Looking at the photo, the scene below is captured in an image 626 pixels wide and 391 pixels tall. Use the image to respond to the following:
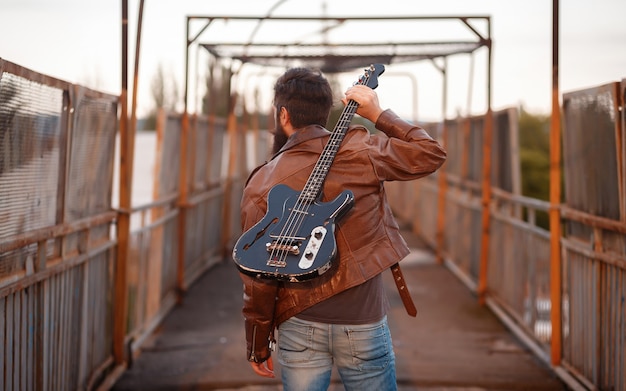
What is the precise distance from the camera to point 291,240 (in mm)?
2838

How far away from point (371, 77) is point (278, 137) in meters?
0.43

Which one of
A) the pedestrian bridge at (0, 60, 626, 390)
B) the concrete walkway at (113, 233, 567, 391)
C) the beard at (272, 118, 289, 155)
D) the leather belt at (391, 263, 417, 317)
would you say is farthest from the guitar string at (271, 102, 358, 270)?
the concrete walkway at (113, 233, 567, 391)

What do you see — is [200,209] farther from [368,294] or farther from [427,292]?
[368,294]

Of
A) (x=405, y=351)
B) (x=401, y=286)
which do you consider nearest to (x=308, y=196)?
(x=401, y=286)

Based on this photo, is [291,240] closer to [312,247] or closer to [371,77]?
[312,247]

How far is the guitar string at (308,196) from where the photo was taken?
2.84 m

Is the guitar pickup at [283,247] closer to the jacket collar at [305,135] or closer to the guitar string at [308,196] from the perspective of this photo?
the guitar string at [308,196]

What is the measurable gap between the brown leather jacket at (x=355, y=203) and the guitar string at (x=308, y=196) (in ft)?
0.16

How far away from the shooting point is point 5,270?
3.95m

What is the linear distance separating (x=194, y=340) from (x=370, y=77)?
15.3 feet

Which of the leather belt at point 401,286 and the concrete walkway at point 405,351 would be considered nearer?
the leather belt at point 401,286

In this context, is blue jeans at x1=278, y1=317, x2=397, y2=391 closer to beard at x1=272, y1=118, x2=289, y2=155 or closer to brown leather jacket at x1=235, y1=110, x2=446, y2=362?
brown leather jacket at x1=235, y1=110, x2=446, y2=362

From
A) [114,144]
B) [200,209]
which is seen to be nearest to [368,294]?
[114,144]

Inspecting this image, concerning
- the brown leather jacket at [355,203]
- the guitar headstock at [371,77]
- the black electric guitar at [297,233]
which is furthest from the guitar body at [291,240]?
the guitar headstock at [371,77]
